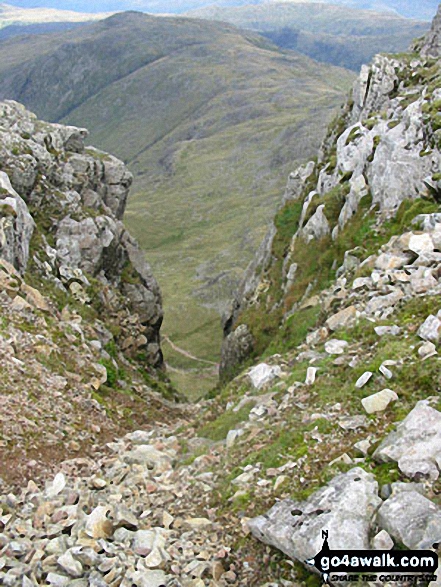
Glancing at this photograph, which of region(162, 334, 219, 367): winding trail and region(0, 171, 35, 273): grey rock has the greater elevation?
region(0, 171, 35, 273): grey rock

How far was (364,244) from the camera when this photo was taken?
94.8ft

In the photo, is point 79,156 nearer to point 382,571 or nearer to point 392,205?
point 392,205

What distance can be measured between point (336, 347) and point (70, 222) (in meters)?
35.8

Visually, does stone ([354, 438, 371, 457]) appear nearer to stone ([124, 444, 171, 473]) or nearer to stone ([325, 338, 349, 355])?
stone ([325, 338, 349, 355])

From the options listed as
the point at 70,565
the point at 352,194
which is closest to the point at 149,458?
the point at 70,565

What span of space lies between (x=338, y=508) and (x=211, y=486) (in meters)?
5.27

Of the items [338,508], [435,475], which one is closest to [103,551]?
[338,508]

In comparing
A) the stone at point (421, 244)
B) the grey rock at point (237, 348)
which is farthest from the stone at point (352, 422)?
the grey rock at point (237, 348)

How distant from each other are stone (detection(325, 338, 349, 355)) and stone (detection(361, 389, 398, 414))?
4.14m

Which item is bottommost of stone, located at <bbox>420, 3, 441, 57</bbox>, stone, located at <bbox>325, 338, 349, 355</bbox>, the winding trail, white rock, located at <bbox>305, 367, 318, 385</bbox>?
the winding trail

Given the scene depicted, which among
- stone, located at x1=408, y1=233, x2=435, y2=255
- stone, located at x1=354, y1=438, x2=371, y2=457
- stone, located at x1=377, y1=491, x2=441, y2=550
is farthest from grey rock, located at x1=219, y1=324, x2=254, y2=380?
stone, located at x1=377, y1=491, x2=441, y2=550

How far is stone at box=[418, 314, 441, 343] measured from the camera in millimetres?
16031

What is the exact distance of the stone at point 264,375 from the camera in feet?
69.8

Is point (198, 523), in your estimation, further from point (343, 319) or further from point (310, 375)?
point (343, 319)
